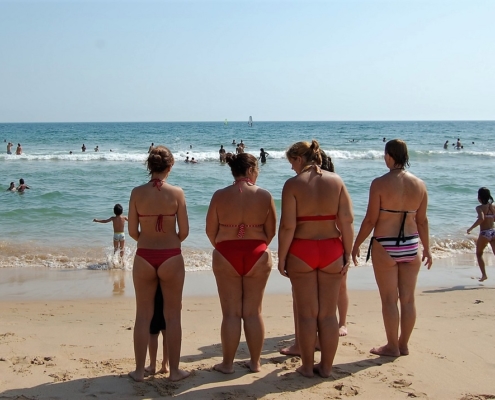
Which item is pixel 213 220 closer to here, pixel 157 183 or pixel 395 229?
pixel 157 183

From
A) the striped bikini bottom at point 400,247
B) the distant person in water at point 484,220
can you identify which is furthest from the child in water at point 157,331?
the distant person in water at point 484,220

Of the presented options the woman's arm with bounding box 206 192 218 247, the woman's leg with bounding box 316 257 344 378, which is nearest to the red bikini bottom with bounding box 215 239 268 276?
the woman's arm with bounding box 206 192 218 247

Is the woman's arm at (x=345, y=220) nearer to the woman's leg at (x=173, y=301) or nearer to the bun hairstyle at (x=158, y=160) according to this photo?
the woman's leg at (x=173, y=301)

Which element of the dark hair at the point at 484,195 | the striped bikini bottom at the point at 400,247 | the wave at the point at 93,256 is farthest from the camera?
the wave at the point at 93,256

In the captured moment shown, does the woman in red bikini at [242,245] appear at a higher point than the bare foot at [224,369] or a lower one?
higher

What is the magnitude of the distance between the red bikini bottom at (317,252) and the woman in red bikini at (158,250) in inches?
35.4

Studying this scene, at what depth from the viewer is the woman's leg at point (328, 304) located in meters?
4.14

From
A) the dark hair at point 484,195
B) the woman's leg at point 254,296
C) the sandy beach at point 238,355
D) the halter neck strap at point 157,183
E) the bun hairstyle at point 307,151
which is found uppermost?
the bun hairstyle at point 307,151

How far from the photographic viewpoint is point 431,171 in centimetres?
2520

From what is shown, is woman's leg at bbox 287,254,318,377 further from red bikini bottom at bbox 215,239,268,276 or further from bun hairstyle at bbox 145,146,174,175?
bun hairstyle at bbox 145,146,174,175

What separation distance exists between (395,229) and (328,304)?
39.3 inches

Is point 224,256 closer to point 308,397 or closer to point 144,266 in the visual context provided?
point 144,266

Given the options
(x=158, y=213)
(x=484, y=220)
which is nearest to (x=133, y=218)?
(x=158, y=213)

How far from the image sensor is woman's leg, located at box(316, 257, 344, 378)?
414 centimetres
